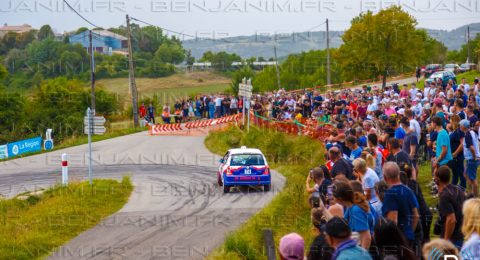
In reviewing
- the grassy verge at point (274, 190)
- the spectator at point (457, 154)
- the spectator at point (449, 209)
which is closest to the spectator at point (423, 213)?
the spectator at point (449, 209)

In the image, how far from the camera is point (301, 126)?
3047 centimetres

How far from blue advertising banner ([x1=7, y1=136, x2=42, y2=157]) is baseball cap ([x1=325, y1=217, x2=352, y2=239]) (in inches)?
1391

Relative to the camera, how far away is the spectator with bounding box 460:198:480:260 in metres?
6.48

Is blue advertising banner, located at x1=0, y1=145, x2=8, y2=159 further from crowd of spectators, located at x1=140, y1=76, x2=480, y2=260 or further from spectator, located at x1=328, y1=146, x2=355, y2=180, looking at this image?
spectator, located at x1=328, y1=146, x2=355, y2=180

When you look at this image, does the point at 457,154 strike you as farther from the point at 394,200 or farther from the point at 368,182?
the point at 394,200

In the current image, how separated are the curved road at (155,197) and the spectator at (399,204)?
248 inches

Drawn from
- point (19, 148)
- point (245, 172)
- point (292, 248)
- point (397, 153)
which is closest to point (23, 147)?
point (19, 148)

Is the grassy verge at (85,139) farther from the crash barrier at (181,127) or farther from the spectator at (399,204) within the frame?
the spectator at (399,204)

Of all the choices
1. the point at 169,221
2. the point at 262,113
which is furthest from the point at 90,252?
the point at 262,113

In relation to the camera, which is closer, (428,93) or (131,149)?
(428,93)

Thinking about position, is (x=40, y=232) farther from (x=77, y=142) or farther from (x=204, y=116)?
(x=204, y=116)

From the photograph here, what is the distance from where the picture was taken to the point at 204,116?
1911 inches

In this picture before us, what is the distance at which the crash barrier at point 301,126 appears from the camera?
26.8 m

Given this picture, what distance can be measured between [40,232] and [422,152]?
37.3 ft
